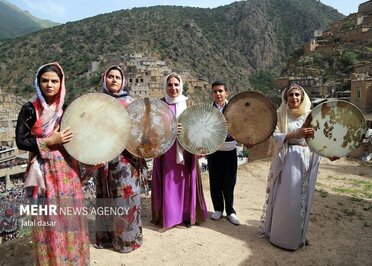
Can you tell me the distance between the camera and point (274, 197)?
3.83m

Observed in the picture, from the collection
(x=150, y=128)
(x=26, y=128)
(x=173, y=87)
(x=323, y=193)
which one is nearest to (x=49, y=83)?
(x=26, y=128)

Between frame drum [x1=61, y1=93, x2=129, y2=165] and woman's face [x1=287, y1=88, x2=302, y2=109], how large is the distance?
68.0 inches

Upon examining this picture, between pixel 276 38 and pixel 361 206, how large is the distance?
92.9 meters

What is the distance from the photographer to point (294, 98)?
3527 mm

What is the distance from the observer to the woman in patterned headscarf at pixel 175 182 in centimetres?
381

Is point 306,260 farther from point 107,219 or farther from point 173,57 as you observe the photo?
point 173,57

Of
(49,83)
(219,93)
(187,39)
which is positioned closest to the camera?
(49,83)

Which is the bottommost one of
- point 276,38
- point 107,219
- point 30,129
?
point 107,219

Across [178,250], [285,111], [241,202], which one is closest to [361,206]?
[241,202]

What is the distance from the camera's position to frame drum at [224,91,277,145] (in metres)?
3.76

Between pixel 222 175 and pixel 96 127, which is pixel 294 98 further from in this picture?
pixel 96 127

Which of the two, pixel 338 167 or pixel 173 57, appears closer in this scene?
pixel 338 167

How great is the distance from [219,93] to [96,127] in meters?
1.64

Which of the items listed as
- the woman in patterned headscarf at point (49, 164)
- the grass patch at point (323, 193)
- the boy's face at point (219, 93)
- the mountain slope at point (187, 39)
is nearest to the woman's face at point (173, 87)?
the boy's face at point (219, 93)
